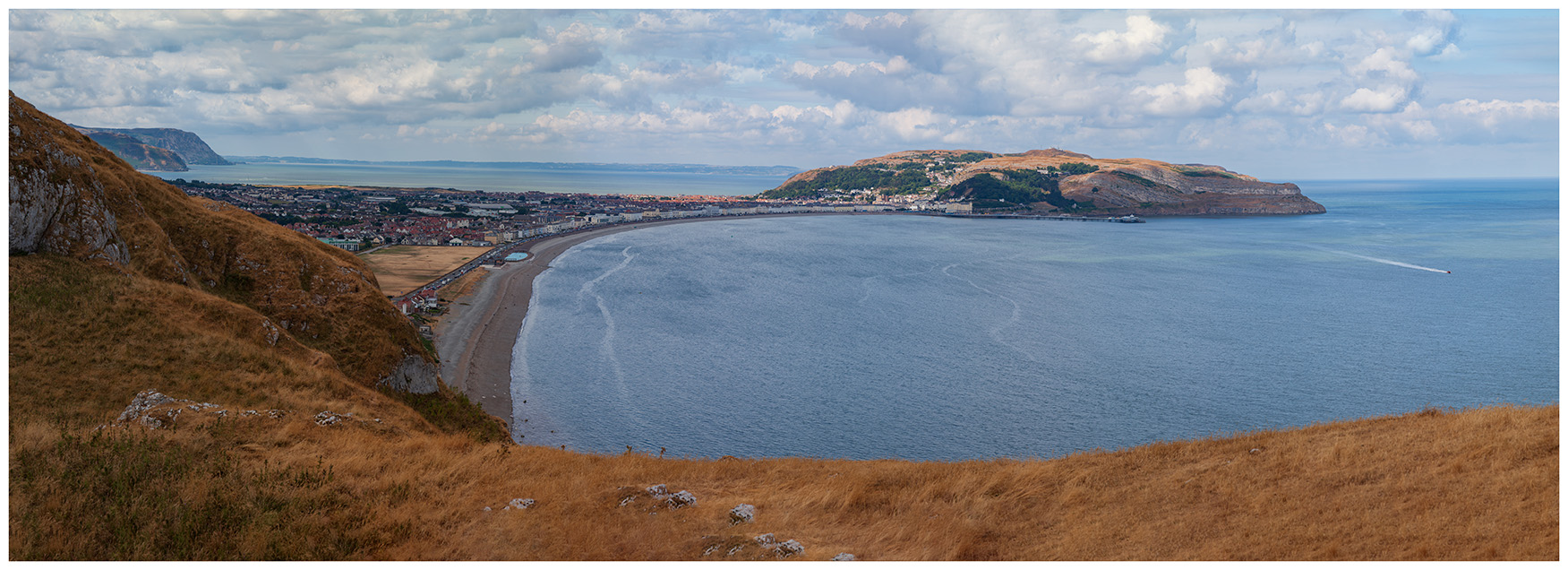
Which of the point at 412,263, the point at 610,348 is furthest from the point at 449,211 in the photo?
the point at 610,348

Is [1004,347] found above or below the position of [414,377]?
below

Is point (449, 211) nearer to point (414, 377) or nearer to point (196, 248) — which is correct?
point (196, 248)

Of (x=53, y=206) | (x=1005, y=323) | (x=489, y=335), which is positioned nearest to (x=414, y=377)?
(x=53, y=206)

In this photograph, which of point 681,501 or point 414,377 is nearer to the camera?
point 681,501

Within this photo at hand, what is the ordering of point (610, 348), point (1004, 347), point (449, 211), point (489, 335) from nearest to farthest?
point (610, 348) < point (1004, 347) < point (489, 335) < point (449, 211)

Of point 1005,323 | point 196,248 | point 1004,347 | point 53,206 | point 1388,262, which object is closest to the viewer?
point 53,206

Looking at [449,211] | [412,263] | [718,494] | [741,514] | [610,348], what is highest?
[449,211]

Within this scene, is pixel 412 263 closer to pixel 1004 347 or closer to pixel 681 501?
pixel 1004 347
